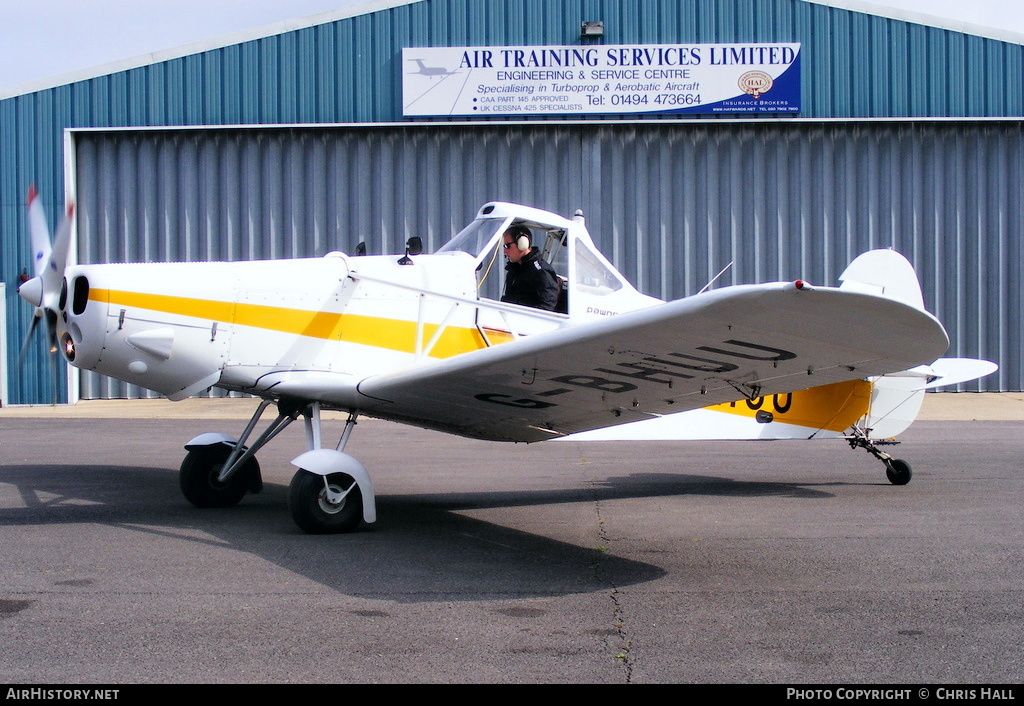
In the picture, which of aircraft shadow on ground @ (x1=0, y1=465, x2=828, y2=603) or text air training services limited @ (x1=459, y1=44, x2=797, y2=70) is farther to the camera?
text air training services limited @ (x1=459, y1=44, x2=797, y2=70)

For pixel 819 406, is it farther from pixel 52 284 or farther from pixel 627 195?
pixel 627 195

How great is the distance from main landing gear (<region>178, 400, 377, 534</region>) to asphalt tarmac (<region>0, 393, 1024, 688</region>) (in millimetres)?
142

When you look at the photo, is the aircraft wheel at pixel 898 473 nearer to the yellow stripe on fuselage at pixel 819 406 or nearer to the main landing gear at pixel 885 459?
the main landing gear at pixel 885 459

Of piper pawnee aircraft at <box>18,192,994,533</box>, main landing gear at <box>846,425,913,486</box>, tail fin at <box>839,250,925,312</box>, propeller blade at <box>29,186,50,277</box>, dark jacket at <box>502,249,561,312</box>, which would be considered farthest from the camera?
main landing gear at <box>846,425,913,486</box>

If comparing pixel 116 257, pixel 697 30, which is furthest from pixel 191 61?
pixel 697 30

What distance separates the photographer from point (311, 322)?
268 inches

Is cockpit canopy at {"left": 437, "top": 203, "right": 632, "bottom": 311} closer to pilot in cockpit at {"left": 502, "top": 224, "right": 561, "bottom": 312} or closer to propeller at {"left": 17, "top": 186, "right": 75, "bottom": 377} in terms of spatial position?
pilot in cockpit at {"left": 502, "top": 224, "right": 561, "bottom": 312}

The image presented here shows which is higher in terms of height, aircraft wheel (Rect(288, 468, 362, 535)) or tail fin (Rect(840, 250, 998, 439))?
tail fin (Rect(840, 250, 998, 439))

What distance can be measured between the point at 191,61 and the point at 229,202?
9.31ft

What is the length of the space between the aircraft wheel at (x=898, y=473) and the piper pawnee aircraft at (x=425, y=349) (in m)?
1.15

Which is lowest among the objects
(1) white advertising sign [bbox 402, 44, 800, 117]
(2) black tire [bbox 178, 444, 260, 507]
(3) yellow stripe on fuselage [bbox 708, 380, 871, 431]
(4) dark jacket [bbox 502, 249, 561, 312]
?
(2) black tire [bbox 178, 444, 260, 507]

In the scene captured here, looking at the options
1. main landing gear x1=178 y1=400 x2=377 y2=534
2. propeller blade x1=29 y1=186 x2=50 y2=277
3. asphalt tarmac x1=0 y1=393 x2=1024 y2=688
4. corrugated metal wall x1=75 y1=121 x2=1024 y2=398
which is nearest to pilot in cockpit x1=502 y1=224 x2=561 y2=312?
main landing gear x1=178 y1=400 x2=377 y2=534

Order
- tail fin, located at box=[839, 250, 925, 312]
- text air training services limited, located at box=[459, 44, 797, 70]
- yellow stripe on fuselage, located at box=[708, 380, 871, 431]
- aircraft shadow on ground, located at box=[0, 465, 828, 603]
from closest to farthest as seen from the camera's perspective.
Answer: aircraft shadow on ground, located at box=[0, 465, 828, 603], yellow stripe on fuselage, located at box=[708, 380, 871, 431], tail fin, located at box=[839, 250, 925, 312], text air training services limited, located at box=[459, 44, 797, 70]

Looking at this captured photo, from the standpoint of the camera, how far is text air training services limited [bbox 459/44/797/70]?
61.2ft
